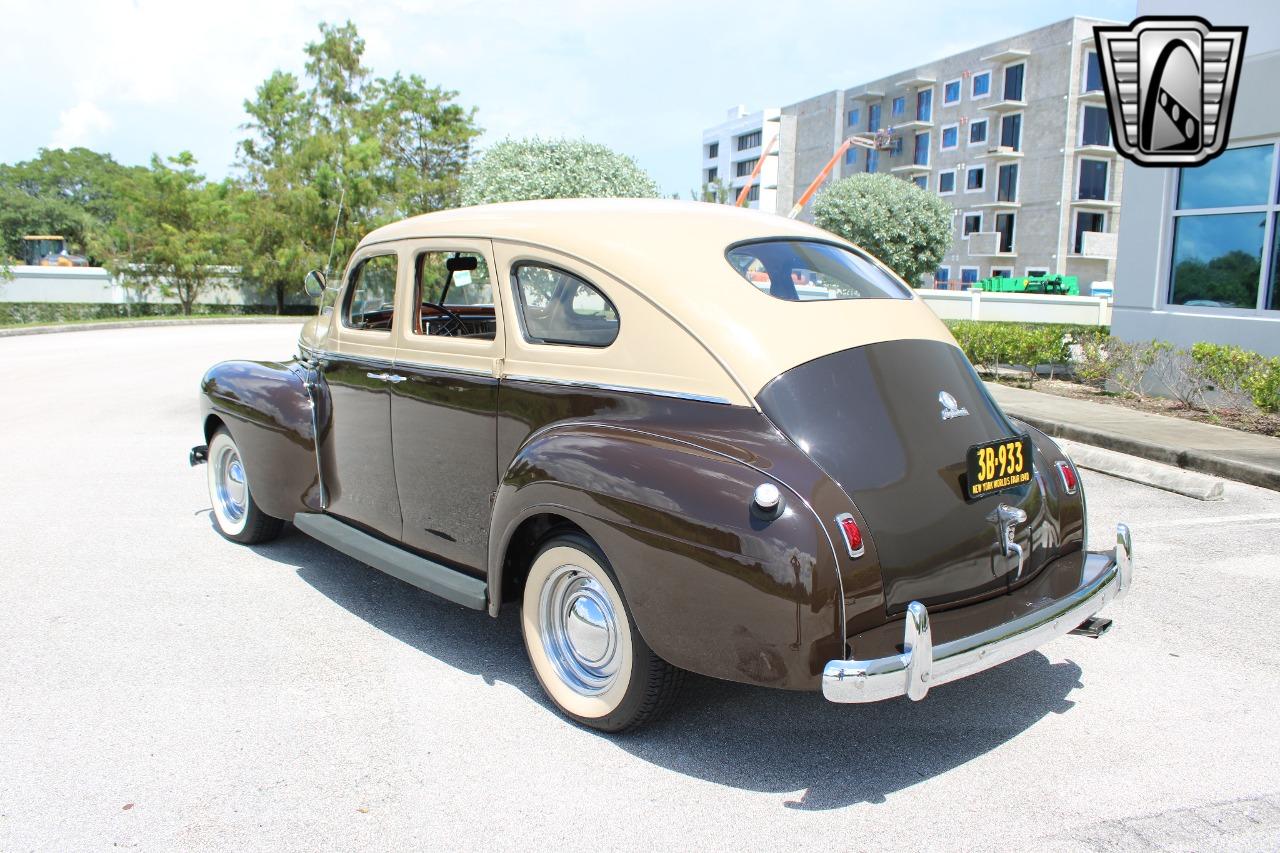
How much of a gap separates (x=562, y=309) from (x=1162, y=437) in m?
7.42

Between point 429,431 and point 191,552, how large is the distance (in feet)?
7.86

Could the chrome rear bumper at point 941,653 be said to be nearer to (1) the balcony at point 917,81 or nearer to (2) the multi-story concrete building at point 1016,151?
(2) the multi-story concrete building at point 1016,151

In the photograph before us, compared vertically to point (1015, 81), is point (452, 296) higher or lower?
lower

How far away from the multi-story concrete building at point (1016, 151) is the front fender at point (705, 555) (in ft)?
163

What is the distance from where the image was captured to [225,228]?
34438 millimetres

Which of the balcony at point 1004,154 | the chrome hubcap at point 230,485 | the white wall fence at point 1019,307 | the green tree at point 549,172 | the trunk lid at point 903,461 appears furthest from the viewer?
the balcony at point 1004,154

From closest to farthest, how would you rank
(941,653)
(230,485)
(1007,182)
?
(941,653)
(230,485)
(1007,182)

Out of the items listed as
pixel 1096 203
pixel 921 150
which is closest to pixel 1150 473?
pixel 1096 203

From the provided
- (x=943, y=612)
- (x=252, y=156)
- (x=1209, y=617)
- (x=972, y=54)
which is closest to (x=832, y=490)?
(x=943, y=612)

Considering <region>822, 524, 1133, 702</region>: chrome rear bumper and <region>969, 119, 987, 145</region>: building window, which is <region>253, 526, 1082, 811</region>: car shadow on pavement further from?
<region>969, 119, 987, 145</region>: building window

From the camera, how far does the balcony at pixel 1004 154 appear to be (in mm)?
52188

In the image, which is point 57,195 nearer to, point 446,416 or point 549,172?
point 549,172

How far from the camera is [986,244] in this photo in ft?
175

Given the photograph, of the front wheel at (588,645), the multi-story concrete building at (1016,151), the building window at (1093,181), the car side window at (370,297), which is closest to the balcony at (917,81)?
the multi-story concrete building at (1016,151)
